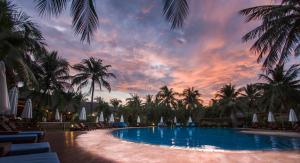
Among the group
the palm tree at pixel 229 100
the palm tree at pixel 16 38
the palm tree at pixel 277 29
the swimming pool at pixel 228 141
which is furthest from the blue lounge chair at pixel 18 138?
the palm tree at pixel 229 100

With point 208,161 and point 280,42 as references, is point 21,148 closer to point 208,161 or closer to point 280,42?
point 208,161

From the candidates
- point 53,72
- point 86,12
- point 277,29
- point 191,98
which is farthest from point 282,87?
point 86,12

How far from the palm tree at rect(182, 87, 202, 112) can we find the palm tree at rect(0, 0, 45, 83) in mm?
33987

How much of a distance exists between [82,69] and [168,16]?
27010 millimetres

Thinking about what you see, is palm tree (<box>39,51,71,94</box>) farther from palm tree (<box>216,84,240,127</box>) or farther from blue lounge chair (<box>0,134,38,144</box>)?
palm tree (<box>216,84,240,127</box>)

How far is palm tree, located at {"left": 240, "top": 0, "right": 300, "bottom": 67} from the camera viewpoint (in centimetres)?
897

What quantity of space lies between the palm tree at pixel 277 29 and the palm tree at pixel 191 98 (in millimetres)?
32758

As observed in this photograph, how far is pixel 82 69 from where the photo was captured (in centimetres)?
2808

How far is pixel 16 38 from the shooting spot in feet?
33.4

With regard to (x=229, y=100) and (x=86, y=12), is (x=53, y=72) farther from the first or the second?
(x=229, y=100)

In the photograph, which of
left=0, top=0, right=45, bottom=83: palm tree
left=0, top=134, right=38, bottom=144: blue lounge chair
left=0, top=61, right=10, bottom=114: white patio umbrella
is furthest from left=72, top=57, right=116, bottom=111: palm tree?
left=0, top=134, right=38, bottom=144: blue lounge chair

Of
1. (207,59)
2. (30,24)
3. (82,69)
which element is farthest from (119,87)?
(30,24)

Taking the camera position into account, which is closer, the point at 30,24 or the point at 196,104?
the point at 30,24

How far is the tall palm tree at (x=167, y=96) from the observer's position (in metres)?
43.9
